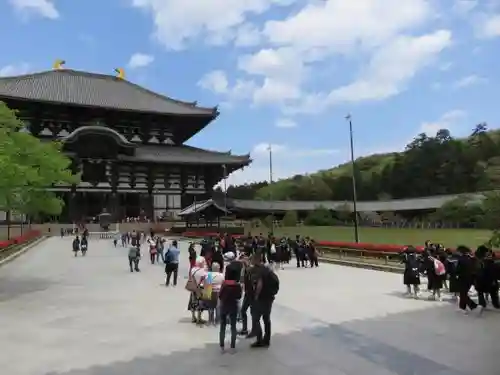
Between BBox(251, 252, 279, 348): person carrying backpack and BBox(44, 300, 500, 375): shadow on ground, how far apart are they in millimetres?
247

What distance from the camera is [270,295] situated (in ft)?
29.8

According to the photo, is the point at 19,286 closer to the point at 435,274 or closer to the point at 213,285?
the point at 213,285

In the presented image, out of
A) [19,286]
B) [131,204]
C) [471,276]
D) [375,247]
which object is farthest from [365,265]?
[131,204]

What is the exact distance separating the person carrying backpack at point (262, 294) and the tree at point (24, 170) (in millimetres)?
9680

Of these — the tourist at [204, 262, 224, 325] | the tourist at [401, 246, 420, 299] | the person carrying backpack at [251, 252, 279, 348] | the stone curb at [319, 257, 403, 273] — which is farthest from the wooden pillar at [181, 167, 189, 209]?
the person carrying backpack at [251, 252, 279, 348]

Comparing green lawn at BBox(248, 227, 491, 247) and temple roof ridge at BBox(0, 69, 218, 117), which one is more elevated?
temple roof ridge at BBox(0, 69, 218, 117)

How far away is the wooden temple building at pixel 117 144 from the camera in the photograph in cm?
5791

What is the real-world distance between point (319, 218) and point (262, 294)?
189 feet

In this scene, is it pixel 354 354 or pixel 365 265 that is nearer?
pixel 354 354

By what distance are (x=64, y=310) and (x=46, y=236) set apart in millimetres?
39289

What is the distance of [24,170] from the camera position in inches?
647

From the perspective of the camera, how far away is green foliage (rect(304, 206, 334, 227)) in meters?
65.5

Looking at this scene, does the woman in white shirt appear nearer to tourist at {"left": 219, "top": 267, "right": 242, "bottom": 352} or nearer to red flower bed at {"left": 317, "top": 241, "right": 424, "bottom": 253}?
tourist at {"left": 219, "top": 267, "right": 242, "bottom": 352}


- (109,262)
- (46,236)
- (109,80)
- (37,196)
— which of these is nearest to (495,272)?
(37,196)
